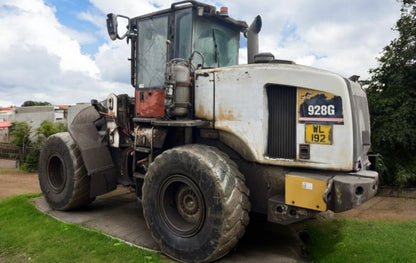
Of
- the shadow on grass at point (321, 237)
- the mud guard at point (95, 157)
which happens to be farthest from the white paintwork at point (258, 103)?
the mud guard at point (95, 157)

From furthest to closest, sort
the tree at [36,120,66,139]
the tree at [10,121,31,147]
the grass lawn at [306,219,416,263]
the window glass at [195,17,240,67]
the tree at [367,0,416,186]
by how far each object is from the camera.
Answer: the tree at [10,121,31,147] → the tree at [36,120,66,139] → the tree at [367,0,416,186] → the window glass at [195,17,240,67] → the grass lawn at [306,219,416,263]

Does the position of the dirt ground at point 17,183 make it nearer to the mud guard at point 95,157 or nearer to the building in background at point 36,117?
the mud guard at point 95,157

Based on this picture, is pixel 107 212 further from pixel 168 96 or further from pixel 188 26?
pixel 188 26

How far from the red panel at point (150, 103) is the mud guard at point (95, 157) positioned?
100 centimetres

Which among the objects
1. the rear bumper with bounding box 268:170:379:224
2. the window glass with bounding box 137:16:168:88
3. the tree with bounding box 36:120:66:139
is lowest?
the rear bumper with bounding box 268:170:379:224

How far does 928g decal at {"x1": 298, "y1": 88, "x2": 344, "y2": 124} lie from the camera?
3730mm

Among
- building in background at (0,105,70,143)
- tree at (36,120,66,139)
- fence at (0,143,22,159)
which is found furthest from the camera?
building in background at (0,105,70,143)

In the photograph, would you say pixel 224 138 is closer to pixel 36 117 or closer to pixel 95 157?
pixel 95 157

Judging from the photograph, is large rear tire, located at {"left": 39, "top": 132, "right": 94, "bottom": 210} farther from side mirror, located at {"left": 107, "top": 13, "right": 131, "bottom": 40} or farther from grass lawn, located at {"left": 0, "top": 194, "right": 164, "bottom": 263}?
side mirror, located at {"left": 107, "top": 13, "right": 131, "bottom": 40}

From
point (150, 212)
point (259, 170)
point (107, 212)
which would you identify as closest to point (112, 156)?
point (107, 212)

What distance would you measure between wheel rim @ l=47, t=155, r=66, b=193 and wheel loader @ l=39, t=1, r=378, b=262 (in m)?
0.70

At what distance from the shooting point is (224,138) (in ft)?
15.0

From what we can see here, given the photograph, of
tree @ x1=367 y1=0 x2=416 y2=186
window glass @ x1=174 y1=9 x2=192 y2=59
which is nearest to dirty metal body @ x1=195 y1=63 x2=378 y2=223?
window glass @ x1=174 y1=9 x2=192 y2=59

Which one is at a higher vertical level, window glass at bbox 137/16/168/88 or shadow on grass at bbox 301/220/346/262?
window glass at bbox 137/16/168/88
